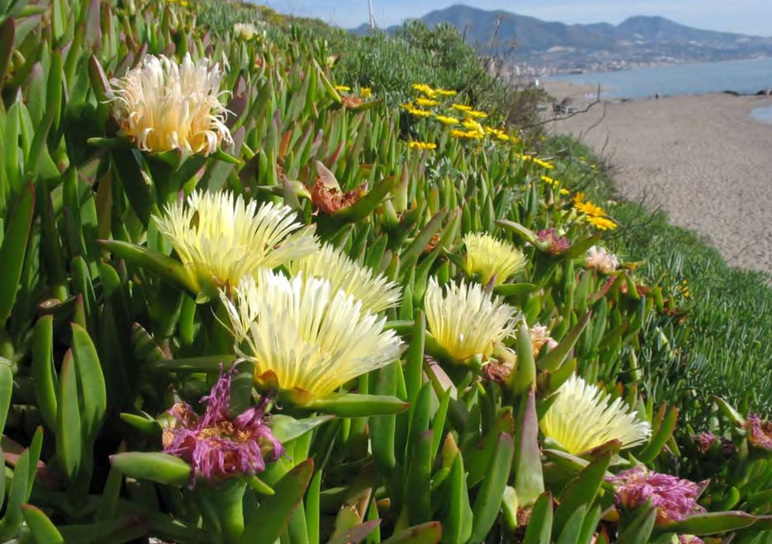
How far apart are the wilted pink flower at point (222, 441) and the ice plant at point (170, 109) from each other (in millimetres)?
325

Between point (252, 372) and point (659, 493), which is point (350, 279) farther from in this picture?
point (659, 493)

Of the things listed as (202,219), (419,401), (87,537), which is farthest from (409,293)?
(87,537)

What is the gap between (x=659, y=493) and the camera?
2.30 ft

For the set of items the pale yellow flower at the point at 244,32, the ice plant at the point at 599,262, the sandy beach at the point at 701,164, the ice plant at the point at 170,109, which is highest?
the pale yellow flower at the point at 244,32

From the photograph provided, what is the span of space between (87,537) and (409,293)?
1.48 feet

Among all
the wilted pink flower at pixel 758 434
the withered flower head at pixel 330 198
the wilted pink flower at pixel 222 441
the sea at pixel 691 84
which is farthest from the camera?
the sea at pixel 691 84

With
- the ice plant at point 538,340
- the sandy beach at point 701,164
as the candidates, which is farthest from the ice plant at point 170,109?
the sandy beach at point 701,164

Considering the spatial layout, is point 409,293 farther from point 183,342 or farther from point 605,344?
point 605,344

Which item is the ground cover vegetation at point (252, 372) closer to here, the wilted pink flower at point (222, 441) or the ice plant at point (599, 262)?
the wilted pink flower at point (222, 441)

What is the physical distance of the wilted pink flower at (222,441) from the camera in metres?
0.44

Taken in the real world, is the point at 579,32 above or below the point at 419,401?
above

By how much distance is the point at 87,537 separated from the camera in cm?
55

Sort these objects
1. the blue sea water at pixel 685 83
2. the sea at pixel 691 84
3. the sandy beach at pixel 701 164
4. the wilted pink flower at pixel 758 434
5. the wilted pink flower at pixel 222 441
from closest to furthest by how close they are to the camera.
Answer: the wilted pink flower at pixel 222 441 < the wilted pink flower at pixel 758 434 < the sandy beach at pixel 701 164 < the sea at pixel 691 84 < the blue sea water at pixel 685 83

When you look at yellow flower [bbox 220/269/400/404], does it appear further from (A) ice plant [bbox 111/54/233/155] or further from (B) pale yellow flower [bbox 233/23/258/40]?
(B) pale yellow flower [bbox 233/23/258/40]
